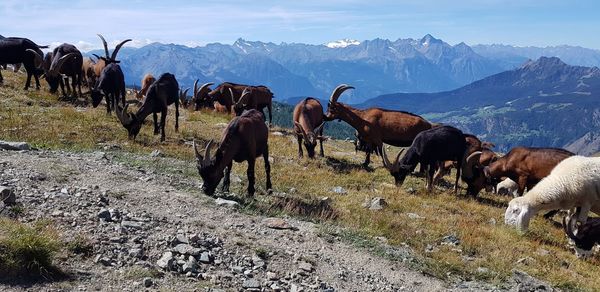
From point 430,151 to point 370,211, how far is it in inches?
216

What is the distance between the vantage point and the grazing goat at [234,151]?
40.8 ft

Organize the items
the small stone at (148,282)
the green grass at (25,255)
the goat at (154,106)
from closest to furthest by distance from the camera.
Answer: the green grass at (25,255) → the small stone at (148,282) → the goat at (154,106)

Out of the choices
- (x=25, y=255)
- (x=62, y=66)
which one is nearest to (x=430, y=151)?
(x=25, y=255)

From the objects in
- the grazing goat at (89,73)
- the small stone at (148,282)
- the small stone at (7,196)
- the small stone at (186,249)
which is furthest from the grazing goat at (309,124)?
the grazing goat at (89,73)

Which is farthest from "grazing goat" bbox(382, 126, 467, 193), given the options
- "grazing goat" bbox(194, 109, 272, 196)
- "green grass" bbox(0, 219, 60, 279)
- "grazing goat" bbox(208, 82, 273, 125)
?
"green grass" bbox(0, 219, 60, 279)

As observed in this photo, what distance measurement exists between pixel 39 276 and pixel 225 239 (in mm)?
3311

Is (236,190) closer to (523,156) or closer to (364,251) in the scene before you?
(364,251)

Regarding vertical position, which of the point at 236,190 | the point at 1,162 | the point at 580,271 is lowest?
the point at 580,271

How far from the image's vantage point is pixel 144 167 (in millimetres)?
14555

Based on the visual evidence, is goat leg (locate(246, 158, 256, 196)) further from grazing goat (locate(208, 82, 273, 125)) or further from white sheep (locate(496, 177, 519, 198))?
grazing goat (locate(208, 82, 273, 125))

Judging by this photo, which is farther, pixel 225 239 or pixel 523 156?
pixel 523 156

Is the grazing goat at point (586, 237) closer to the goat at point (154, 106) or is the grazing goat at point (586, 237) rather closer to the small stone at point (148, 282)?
the small stone at point (148, 282)

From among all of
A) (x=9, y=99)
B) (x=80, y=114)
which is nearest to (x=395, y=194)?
(x=80, y=114)

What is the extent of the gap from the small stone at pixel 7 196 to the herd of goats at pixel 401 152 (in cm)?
422
